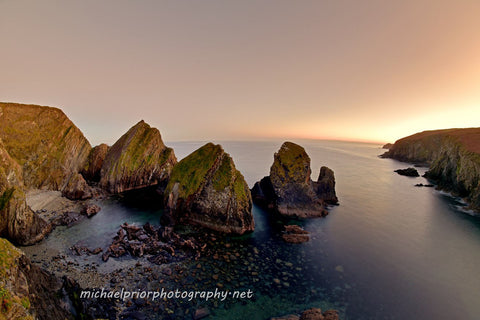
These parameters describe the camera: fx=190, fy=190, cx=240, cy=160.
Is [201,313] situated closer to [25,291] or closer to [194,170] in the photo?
[25,291]

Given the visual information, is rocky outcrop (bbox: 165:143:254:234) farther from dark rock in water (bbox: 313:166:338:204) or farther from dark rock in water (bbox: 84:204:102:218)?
dark rock in water (bbox: 313:166:338:204)

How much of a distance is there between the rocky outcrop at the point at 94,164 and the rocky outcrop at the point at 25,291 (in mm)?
47912

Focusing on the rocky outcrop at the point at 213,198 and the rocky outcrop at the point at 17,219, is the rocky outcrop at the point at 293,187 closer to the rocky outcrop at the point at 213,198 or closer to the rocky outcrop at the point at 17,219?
the rocky outcrop at the point at 213,198

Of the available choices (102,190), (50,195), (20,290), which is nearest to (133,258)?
(20,290)

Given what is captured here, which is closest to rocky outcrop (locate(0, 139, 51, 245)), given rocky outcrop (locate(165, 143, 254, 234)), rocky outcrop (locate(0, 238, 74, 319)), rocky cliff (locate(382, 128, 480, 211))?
rocky outcrop (locate(165, 143, 254, 234))

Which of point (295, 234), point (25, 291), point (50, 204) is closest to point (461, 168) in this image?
point (295, 234)

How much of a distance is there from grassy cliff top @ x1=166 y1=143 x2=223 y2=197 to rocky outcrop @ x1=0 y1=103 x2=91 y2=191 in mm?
23798

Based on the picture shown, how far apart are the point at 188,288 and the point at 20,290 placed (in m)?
12.4

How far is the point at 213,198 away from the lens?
2816 centimetres

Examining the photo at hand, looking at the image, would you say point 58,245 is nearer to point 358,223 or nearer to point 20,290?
point 20,290

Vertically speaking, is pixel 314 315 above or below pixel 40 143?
below

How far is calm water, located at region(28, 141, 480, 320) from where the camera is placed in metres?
16.2

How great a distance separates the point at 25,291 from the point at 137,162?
43.9 meters

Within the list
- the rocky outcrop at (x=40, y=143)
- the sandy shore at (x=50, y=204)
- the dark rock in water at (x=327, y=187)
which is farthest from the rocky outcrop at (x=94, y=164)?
the dark rock in water at (x=327, y=187)
